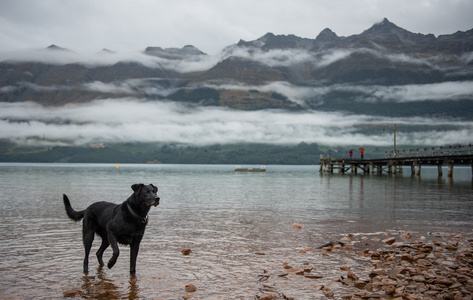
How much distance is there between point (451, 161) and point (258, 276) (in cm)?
7777

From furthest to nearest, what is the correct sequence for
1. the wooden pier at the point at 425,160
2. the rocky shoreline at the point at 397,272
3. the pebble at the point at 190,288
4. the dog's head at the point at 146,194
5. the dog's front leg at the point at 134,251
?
the wooden pier at the point at 425,160
the dog's front leg at the point at 134,251
the dog's head at the point at 146,194
the pebble at the point at 190,288
the rocky shoreline at the point at 397,272

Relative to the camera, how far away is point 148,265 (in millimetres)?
11562

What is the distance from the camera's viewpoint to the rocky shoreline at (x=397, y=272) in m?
8.63

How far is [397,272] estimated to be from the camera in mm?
10172

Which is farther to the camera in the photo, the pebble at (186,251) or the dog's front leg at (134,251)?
the pebble at (186,251)

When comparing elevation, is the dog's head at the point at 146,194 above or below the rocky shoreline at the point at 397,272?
above

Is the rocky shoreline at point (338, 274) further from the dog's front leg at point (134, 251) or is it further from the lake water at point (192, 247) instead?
the dog's front leg at point (134, 251)

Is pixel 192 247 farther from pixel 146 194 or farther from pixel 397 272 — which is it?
pixel 397 272

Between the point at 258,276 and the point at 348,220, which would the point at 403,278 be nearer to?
the point at 258,276

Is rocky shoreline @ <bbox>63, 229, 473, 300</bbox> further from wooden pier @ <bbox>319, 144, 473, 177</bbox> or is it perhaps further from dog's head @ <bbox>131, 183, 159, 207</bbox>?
wooden pier @ <bbox>319, 144, 473, 177</bbox>

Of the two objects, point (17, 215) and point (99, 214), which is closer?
point (99, 214)

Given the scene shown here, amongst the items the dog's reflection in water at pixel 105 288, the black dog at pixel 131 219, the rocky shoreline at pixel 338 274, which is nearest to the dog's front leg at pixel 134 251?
the black dog at pixel 131 219

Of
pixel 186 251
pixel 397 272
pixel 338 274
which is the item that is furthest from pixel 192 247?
pixel 397 272

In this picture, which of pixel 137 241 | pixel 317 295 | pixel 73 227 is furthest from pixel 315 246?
pixel 73 227
